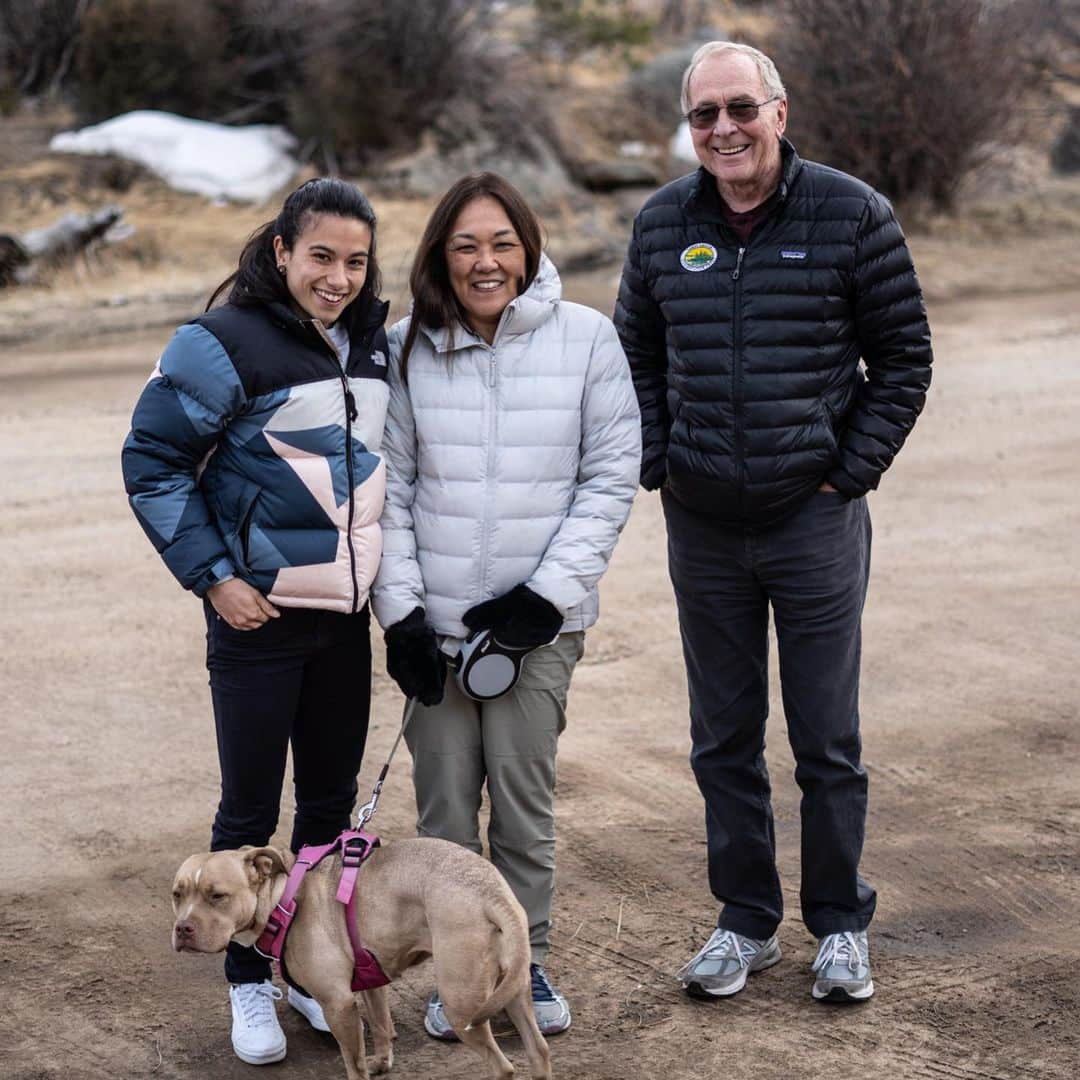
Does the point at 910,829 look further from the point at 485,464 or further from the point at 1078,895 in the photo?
the point at 485,464

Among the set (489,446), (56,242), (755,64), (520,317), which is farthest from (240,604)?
(56,242)

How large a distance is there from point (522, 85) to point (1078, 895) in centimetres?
1427

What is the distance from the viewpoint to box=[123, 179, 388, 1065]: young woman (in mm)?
3510

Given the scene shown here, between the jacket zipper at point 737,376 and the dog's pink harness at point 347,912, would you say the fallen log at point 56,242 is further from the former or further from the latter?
the dog's pink harness at point 347,912

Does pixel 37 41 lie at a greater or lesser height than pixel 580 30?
lesser

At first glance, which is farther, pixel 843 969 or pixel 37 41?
pixel 37 41

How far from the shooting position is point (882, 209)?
3822 mm

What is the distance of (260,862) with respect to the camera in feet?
11.5

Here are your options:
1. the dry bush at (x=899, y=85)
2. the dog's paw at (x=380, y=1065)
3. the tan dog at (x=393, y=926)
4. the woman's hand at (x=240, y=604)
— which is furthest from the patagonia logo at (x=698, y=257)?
the dry bush at (x=899, y=85)

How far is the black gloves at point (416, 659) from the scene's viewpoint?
3648 mm

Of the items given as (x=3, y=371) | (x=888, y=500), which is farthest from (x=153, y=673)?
(x=3, y=371)

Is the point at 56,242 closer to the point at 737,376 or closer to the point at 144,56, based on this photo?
the point at 144,56

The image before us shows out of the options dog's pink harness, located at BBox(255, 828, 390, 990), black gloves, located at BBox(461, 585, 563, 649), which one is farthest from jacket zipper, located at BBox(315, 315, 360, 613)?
dog's pink harness, located at BBox(255, 828, 390, 990)

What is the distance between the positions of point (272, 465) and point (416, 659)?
0.56 m
